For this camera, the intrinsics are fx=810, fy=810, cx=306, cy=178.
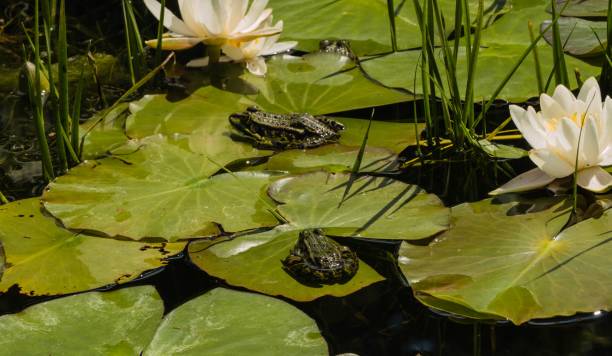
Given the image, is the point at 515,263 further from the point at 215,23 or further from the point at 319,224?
the point at 215,23

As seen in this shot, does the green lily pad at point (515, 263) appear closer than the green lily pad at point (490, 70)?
Yes

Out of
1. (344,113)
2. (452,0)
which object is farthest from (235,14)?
(452,0)

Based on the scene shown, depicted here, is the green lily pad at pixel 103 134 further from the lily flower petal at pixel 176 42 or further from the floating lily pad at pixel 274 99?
the lily flower petal at pixel 176 42

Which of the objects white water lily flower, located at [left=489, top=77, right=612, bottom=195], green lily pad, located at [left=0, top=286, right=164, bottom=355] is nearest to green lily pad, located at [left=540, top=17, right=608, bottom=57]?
white water lily flower, located at [left=489, top=77, right=612, bottom=195]

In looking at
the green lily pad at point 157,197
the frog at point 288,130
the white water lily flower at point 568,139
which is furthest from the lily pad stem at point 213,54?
the white water lily flower at point 568,139

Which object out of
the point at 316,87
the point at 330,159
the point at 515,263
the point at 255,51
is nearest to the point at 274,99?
the point at 316,87

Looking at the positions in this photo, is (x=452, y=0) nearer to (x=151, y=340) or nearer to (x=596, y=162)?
(x=596, y=162)
